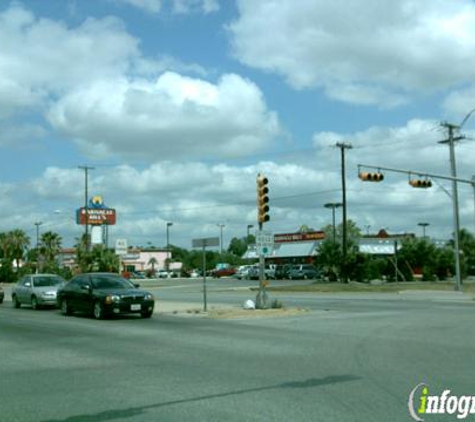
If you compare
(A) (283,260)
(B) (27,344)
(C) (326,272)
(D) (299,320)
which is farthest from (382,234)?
(B) (27,344)

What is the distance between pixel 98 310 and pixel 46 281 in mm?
7890

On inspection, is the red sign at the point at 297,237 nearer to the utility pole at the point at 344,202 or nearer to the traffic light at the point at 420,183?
the utility pole at the point at 344,202

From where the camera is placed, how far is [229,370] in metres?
11.4

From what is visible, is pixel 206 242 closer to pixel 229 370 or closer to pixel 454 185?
pixel 229 370

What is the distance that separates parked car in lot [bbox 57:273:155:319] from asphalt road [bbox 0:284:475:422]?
2.03 meters

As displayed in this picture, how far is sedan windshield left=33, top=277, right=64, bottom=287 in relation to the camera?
29.4m

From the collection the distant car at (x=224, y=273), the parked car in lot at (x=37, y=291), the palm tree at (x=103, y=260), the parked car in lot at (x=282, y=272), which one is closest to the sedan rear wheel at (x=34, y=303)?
the parked car in lot at (x=37, y=291)

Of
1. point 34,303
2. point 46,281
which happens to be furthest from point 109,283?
point 46,281

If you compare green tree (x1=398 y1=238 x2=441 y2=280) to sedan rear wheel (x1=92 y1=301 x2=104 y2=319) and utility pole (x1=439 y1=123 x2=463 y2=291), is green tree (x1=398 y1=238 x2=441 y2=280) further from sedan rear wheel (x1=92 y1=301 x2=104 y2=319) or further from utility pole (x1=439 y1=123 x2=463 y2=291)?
sedan rear wheel (x1=92 y1=301 x2=104 y2=319)

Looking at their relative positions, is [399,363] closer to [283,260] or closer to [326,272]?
[326,272]

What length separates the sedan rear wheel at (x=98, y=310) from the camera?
22500 mm

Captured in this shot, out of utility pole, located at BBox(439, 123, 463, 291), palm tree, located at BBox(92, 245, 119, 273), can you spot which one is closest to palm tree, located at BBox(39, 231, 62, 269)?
palm tree, located at BBox(92, 245, 119, 273)

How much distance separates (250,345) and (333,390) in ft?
18.2

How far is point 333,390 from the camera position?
9414mm
